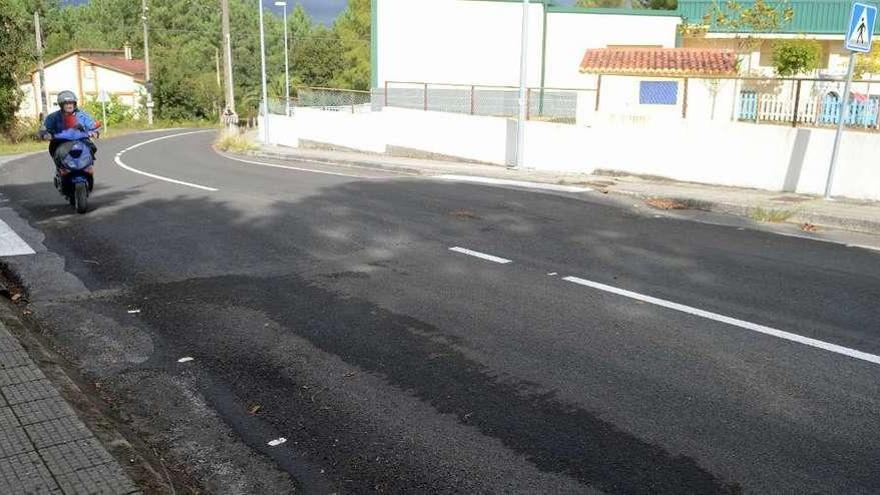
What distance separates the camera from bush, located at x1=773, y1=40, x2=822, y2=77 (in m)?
21.8

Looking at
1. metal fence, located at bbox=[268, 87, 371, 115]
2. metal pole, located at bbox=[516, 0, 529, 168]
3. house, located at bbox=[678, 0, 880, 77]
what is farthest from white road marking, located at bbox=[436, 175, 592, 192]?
metal fence, located at bbox=[268, 87, 371, 115]

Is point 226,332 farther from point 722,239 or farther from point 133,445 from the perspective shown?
point 722,239

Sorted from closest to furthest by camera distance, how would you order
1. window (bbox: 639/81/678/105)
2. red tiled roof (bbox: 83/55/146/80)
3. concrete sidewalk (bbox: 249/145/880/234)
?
1. concrete sidewalk (bbox: 249/145/880/234)
2. window (bbox: 639/81/678/105)
3. red tiled roof (bbox: 83/55/146/80)

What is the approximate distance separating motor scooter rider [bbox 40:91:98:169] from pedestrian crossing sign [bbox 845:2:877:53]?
11.5 metres

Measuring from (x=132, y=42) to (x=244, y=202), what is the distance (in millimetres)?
102994

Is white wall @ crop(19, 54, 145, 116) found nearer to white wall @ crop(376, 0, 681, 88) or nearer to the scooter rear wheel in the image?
white wall @ crop(376, 0, 681, 88)

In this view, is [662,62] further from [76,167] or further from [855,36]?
[76,167]

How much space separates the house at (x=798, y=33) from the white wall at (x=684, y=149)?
9.84m

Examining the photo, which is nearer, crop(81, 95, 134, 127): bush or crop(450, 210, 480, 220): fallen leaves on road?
crop(450, 210, 480, 220): fallen leaves on road

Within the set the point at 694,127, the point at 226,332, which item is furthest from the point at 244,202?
the point at 694,127

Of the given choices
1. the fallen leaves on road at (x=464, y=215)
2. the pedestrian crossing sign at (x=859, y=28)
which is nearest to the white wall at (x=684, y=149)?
the pedestrian crossing sign at (x=859, y=28)

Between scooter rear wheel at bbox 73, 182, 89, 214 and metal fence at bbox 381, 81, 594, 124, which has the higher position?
metal fence at bbox 381, 81, 594, 124

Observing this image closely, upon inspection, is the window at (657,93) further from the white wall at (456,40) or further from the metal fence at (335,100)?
the metal fence at (335,100)

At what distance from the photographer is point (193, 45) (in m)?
98.4
